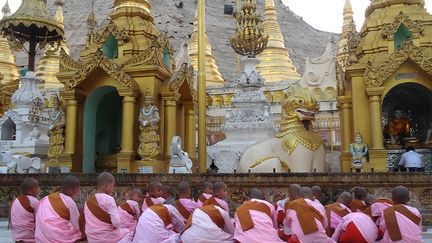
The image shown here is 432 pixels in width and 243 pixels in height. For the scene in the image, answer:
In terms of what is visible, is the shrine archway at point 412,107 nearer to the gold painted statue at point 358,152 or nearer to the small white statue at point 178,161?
the gold painted statue at point 358,152

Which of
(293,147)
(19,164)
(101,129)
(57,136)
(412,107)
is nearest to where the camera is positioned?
(293,147)

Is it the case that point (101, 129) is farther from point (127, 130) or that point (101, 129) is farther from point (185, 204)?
point (185, 204)

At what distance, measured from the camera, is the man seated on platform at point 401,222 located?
4.77 metres

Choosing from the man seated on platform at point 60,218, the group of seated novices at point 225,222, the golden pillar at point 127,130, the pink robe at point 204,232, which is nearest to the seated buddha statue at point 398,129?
the golden pillar at point 127,130

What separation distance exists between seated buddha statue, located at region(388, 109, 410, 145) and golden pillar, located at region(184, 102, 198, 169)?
462cm

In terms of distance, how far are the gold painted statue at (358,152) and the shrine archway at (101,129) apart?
17.6ft

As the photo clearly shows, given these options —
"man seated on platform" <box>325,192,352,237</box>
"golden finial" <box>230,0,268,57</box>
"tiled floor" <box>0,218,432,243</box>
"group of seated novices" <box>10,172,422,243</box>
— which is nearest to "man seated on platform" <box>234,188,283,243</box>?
"group of seated novices" <box>10,172,422,243</box>

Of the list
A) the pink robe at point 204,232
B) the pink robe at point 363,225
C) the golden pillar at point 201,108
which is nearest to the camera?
the pink robe at point 363,225

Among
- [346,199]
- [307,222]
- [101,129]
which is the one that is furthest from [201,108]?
[307,222]

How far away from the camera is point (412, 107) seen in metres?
11.6

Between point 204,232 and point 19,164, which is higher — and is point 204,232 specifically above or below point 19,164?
below

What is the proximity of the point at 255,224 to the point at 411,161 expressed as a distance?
545cm

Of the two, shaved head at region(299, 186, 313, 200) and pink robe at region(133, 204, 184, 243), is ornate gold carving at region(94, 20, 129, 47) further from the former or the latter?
shaved head at region(299, 186, 313, 200)

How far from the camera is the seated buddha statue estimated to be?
11023 mm
